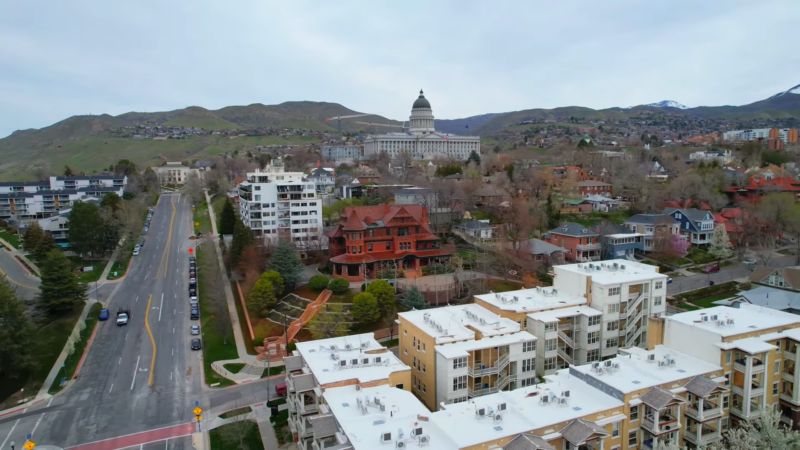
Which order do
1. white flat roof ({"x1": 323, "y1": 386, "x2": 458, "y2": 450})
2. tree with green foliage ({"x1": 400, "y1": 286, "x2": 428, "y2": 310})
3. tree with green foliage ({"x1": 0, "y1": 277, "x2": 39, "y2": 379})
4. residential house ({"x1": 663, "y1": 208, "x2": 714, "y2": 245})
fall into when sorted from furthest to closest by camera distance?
residential house ({"x1": 663, "y1": 208, "x2": 714, "y2": 245}) < tree with green foliage ({"x1": 400, "y1": 286, "x2": 428, "y2": 310}) < tree with green foliage ({"x1": 0, "y1": 277, "x2": 39, "y2": 379}) < white flat roof ({"x1": 323, "y1": 386, "x2": 458, "y2": 450})

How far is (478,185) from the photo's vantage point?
82125 mm

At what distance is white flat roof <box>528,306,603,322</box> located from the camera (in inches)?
1198

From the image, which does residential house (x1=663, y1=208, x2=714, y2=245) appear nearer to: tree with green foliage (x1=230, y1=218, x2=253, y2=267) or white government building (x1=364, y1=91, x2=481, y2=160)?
tree with green foliage (x1=230, y1=218, x2=253, y2=267)

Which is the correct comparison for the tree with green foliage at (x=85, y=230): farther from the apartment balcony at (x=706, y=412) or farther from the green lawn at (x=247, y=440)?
the apartment balcony at (x=706, y=412)

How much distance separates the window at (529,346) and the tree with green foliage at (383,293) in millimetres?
15227

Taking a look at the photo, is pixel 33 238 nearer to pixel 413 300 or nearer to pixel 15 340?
pixel 15 340

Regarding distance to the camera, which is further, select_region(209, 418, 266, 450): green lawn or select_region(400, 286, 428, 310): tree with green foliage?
select_region(400, 286, 428, 310): tree with green foliage

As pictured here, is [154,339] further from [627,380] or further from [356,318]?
[627,380]

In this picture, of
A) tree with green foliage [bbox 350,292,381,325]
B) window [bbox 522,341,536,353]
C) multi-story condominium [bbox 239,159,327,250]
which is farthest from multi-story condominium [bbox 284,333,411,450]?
multi-story condominium [bbox 239,159,327,250]

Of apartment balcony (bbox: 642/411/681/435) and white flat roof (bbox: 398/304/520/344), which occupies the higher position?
white flat roof (bbox: 398/304/520/344)

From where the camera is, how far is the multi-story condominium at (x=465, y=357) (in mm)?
26048

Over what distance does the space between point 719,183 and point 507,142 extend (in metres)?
120

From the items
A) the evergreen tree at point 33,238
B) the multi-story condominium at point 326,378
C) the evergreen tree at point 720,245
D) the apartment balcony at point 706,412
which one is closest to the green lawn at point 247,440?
the multi-story condominium at point 326,378

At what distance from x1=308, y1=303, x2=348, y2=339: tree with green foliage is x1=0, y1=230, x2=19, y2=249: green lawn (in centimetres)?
4753
